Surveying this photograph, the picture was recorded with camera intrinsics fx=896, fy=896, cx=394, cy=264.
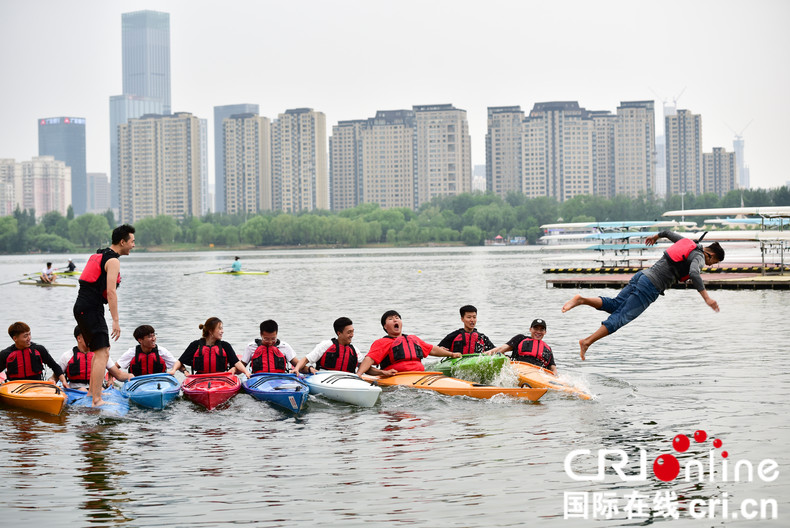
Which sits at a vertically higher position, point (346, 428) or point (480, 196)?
point (480, 196)

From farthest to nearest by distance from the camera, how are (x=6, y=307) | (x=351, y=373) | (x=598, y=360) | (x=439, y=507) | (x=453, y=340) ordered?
(x=6, y=307), (x=598, y=360), (x=453, y=340), (x=351, y=373), (x=439, y=507)

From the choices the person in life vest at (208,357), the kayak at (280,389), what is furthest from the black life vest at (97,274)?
the kayak at (280,389)

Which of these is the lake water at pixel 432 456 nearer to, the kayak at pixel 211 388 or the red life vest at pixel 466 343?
the kayak at pixel 211 388

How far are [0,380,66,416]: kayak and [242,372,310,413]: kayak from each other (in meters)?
2.54

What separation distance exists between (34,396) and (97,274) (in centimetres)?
256

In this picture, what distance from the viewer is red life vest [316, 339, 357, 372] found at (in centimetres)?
1380

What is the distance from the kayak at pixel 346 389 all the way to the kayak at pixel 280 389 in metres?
0.27

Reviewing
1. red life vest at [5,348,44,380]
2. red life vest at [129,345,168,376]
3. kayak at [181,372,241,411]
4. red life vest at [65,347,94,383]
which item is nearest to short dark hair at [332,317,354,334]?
kayak at [181,372,241,411]

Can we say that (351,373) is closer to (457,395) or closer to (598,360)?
(457,395)

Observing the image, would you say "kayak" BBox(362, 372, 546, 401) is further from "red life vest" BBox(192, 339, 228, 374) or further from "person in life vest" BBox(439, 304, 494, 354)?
"red life vest" BBox(192, 339, 228, 374)

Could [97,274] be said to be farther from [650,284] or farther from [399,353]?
[650,284]

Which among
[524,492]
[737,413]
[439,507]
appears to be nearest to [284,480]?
[439,507]

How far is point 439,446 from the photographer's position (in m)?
10.5

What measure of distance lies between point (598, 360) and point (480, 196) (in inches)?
6895
